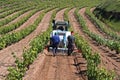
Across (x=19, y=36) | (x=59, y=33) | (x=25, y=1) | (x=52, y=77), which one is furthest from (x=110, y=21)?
(x=25, y=1)

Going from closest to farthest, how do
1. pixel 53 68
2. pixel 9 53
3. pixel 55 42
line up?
pixel 53 68 → pixel 55 42 → pixel 9 53

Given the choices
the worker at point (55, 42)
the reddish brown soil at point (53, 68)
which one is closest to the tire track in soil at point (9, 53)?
the reddish brown soil at point (53, 68)

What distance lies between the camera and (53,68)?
70.6 feet

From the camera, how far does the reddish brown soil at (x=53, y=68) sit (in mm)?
19094

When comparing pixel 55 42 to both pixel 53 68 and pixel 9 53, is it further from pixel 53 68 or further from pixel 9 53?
pixel 53 68

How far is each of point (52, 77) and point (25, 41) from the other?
1650 centimetres

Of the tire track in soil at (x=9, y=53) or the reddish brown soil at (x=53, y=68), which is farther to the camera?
the tire track in soil at (x=9, y=53)

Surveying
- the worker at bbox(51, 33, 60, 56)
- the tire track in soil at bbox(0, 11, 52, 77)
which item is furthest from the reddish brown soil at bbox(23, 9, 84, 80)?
the tire track in soil at bbox(0, 11, 52, 77)

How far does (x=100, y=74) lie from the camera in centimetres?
1652

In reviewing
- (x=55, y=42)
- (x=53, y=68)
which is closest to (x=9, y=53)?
(x=55, y=42)

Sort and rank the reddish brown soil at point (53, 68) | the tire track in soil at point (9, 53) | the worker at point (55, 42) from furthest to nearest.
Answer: the worker at point (55, 42)
the tire track in soil at point (9, 53)
the reddish brown soil at point (53, 68)

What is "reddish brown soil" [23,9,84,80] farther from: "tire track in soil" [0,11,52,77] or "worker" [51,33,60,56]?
"tire track in soil" [0,11,52,77]

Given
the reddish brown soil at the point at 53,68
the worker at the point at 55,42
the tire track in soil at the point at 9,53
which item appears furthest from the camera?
the worker at the point at 55,42

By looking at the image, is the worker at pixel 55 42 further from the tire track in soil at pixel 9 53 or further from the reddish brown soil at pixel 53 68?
the tire track in soil at pixel 9 53
